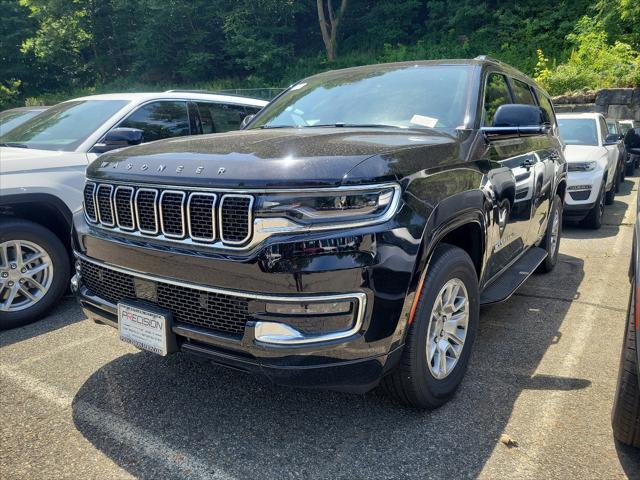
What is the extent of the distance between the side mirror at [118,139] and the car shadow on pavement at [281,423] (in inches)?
78.8

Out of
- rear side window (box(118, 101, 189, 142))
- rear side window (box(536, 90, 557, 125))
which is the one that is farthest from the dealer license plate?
rear side window (box(536, 90, 557, 125))

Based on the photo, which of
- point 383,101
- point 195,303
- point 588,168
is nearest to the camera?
point 195,303

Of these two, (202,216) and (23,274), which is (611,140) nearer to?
(202,216)

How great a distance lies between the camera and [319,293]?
2.11 meters

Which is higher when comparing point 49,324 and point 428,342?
point 428,342

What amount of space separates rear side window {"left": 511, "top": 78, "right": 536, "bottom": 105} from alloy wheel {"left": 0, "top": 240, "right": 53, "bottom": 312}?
4082 mm

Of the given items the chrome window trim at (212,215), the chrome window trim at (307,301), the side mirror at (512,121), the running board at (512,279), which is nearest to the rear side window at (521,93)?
the side mirror at (512,121)

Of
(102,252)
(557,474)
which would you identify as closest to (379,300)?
(557,474)

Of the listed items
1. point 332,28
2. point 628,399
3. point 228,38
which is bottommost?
point 628,399

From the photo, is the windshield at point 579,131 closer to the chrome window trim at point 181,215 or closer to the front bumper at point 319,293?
the front bumper at point 319,293

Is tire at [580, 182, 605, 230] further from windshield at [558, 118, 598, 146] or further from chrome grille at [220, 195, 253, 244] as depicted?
chrome grille at [220, 195, 253, 244]

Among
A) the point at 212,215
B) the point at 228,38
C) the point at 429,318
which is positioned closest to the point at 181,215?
the point at 212,215

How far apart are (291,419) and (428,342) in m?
0.84

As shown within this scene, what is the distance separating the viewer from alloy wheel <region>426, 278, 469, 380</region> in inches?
104
